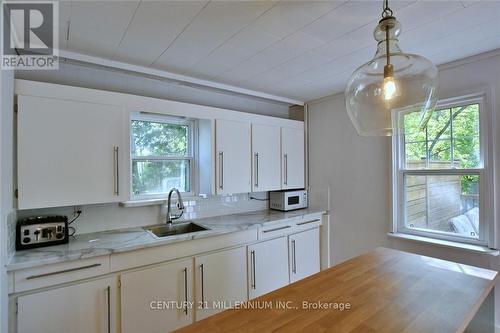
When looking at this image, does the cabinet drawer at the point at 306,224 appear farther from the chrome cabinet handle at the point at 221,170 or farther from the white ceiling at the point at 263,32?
the white ceiling at the point at 263,32

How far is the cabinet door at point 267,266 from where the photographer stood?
2.48 metres

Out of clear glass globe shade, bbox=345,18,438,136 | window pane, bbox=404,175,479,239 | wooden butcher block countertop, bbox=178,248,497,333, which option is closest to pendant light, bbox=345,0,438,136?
clear glass globe shade, bbox=345,18,438,136

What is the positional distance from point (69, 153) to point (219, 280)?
1.58 m

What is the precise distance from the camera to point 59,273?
1590 millimetres

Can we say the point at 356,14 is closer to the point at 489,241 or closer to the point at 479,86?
the point at 479,86

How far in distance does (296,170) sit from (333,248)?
109cm

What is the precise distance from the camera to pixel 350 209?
9.86ft

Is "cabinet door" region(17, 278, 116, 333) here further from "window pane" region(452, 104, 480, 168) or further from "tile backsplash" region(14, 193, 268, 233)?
"window pane" region(452, 104, 480, 168)

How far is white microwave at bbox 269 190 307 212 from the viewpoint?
124 inches

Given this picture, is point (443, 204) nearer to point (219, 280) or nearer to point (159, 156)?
point (219, 280)

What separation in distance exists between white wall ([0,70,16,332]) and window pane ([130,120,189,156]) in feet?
3.03

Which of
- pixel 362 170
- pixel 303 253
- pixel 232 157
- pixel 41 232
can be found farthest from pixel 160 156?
pixel 362 170

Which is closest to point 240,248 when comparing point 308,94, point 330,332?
point 330,332

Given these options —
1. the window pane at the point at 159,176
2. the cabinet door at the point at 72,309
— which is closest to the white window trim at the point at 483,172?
the window pane at the point at 159,176
